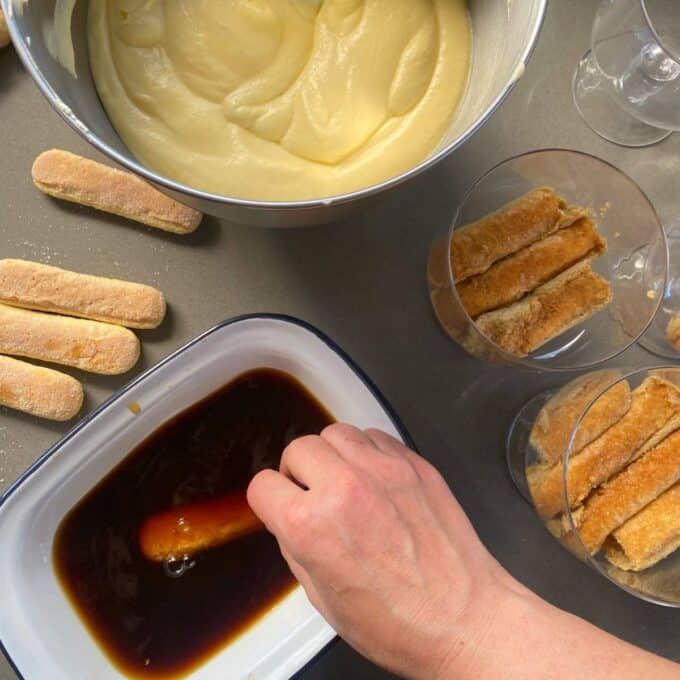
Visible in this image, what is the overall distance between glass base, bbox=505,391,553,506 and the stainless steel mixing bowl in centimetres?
31

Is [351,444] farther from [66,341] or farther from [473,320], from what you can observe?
[66,341]

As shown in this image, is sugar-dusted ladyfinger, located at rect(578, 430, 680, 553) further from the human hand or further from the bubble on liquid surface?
the bubble on liquid surface

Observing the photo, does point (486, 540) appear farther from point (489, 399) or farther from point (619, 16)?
point (619, 16)

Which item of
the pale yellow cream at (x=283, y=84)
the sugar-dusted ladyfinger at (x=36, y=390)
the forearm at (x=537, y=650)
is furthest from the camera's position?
the sugar-dusted ladyfinger at (x=36, y=390)

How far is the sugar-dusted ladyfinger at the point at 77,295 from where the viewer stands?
75cm

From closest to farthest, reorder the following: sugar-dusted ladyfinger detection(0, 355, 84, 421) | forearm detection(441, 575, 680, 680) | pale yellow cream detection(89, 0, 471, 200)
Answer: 1. forearm detection(441, 575, 680, 680)
2. pale yellow cream detection(89, 0, 471, 200)
3. sugar-dusted ladyfinger detection(0, 355, 84, 421)

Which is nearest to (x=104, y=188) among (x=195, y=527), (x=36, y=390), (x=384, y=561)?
(x=36, y=390)

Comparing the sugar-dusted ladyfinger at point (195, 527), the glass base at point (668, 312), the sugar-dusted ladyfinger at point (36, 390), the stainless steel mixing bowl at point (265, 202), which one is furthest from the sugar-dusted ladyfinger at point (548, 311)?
the sugar-dusted ladyfinger at point (36, 390)

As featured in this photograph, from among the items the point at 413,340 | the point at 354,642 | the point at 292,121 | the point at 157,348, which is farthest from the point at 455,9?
the point at 354,642

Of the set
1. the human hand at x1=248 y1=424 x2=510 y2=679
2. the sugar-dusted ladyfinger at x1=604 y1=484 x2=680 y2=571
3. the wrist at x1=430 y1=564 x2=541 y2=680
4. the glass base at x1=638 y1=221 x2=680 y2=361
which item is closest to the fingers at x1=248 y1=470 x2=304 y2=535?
the human hand at x1=248 y1=424 x2=510 y2=679

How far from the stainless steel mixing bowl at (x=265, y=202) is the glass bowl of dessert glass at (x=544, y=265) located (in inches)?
5.8

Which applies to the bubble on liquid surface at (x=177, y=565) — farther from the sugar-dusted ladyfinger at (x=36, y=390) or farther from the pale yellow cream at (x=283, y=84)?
the pale yellow cream at (x=283, y=84)

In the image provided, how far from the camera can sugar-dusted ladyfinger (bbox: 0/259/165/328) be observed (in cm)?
75

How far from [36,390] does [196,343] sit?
6.7 inches
